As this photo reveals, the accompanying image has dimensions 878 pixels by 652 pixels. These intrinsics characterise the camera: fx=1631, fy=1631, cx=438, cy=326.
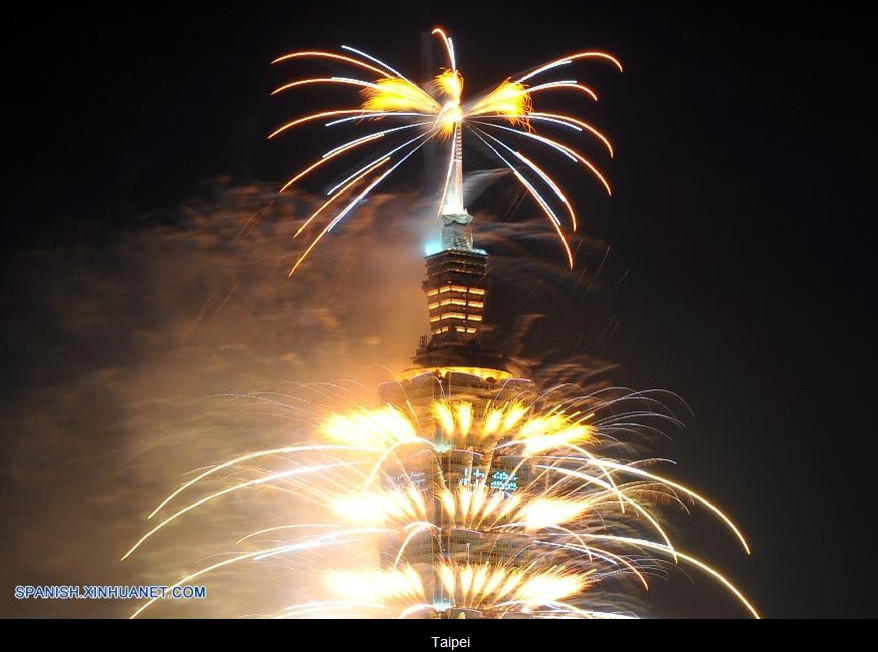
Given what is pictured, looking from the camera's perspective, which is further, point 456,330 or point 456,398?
point 456,330

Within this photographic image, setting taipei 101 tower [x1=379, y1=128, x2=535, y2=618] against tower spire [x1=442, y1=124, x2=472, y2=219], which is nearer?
taipei 101 tower [x1=379, y1=128, x2=535, y2=618]

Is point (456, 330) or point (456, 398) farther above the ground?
point (456, 330)

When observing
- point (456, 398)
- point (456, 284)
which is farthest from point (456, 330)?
point (456, 398)

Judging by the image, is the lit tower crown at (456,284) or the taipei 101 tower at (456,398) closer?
the taipei 101 tower at (456,398)

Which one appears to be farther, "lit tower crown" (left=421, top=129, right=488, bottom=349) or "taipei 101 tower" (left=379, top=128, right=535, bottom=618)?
"lit tower crown" (left=421, top=129, right=488, bottom=349)

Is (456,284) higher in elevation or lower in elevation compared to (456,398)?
higher

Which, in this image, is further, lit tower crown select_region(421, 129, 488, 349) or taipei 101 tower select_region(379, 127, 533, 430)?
lit tower crown select_region(421, 129, 488, 349)

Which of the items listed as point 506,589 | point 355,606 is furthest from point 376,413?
point 506,589

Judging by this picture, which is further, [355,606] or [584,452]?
[355,606]

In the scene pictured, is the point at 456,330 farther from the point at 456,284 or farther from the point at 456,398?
the point at 456,398
